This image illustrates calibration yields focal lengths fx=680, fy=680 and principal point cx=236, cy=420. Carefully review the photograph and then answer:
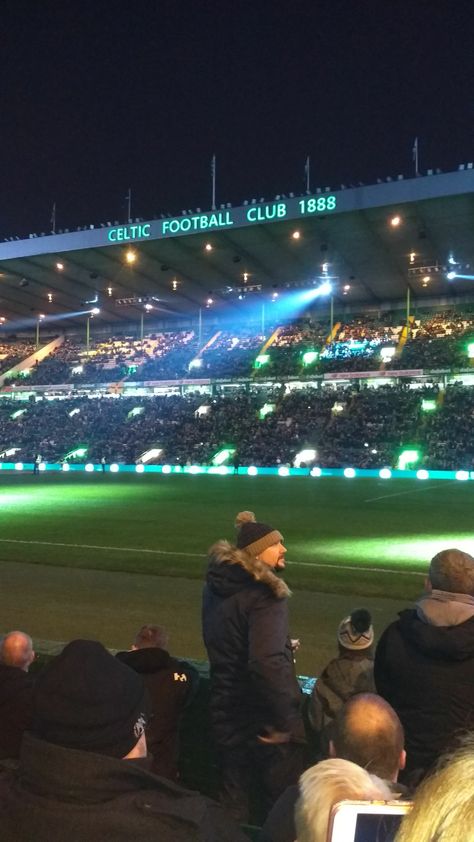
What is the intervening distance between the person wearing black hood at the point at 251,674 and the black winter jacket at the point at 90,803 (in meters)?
1.61

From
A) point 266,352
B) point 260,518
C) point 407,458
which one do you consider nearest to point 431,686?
point 260,518

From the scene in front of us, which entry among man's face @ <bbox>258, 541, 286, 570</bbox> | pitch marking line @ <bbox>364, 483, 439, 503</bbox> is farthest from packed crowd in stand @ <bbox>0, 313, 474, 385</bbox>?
man's face @ <bbox>258, 541, 286, 570</bbox>

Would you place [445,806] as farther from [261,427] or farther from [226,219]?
[261,427]

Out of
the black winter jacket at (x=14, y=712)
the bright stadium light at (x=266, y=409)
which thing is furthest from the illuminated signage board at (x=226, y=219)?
the black winter jacket at (x=14, y=712)

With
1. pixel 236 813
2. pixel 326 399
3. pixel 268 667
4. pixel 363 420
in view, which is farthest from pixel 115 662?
pixel 326 399

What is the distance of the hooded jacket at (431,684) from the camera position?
2.82 meters

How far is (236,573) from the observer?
351cm

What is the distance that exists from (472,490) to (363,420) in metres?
16.1

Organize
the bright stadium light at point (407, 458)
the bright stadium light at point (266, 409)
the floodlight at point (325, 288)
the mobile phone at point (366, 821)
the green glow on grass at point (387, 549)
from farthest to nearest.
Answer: the bright stadium light at point (266, 409) < the floodlight at point (325, 288) < the bright stadium light at point (407, 458) < the green glow on grass at point (387, 549) < the mobile phone at point (366, 821)

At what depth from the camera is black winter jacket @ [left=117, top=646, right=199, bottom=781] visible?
10.8 feet

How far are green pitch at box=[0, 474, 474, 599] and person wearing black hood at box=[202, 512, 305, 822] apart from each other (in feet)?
22.1

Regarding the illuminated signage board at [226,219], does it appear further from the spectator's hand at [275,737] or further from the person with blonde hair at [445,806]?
the person with blonde hair at [445,806]

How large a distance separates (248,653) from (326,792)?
2.14 meters

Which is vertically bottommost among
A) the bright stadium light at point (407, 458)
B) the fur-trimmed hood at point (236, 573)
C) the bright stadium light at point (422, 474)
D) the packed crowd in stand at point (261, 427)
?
the fur-trimmed hood at point (236, 573)
